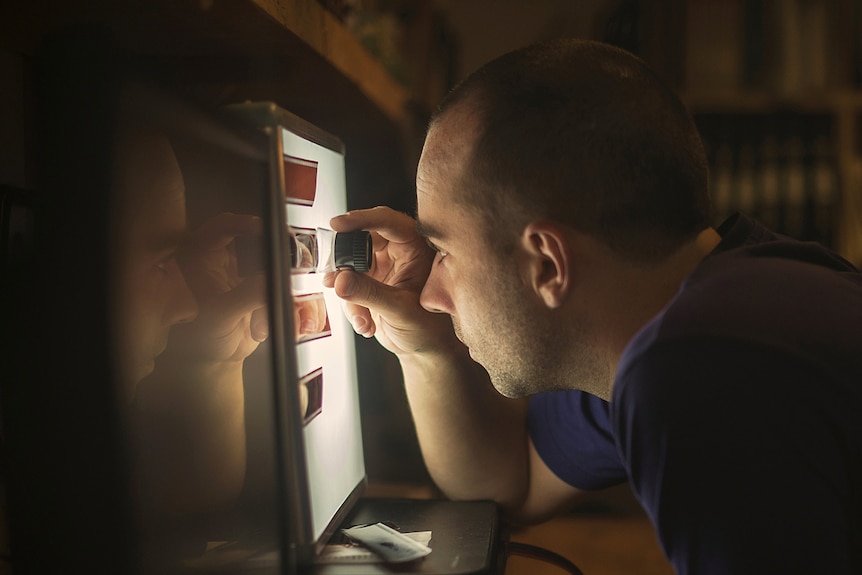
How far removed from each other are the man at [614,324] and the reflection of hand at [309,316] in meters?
0.05

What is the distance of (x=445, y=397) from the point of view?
1.06m

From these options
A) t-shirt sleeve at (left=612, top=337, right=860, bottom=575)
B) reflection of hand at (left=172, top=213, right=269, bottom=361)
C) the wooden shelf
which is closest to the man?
t-shirt sleeve at (left=612, top=337, right=860, bottom=575)

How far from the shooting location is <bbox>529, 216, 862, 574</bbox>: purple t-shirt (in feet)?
1.85

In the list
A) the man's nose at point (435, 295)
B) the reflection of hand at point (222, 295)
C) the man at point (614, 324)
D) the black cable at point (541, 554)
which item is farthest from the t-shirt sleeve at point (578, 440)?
the reflection of hand at point (222, 295)

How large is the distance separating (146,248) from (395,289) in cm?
44

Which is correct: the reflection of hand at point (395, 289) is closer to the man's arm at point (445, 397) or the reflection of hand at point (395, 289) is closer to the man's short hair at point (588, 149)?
the man's arm at point (445, 397)

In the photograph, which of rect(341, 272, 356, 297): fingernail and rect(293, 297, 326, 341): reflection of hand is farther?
rect(341, 272, 356, 297): fingernail

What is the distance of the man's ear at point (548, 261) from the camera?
2.55ft

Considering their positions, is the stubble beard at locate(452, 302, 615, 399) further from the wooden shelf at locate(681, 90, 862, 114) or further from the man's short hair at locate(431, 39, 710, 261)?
the wooden shelf at locate(681, 90, 862, 114)

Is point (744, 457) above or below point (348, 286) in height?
below

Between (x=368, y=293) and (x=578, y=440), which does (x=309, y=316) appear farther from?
(x=578, y=440)

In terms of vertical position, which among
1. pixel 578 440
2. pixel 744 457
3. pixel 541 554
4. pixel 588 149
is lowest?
pixel 541 554

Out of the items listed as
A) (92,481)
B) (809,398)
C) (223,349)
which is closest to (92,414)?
(92,481)

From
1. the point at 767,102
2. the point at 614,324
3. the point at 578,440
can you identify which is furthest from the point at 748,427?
the point at 767,102
